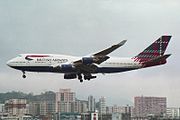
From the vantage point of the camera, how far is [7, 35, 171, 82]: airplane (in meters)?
99.4

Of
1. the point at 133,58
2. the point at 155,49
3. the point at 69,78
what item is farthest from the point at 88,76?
the point at 155,49

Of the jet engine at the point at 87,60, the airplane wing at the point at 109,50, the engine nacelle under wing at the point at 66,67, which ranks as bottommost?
the engine nacelle under wing at the point at 66,67

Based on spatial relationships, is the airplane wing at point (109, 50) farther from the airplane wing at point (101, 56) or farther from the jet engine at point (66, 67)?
the jet engine at point (66, 67)

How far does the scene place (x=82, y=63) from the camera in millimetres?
101062

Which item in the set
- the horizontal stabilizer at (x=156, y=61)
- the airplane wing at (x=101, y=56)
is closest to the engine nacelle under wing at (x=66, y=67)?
the airplane wing at (x=101, y=56)

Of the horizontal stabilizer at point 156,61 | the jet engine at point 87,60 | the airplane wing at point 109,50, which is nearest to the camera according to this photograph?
the airplane wing at point 109,50

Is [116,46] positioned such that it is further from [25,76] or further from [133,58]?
[25,76]

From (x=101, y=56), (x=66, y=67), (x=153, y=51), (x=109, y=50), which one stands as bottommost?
(x=66, y=67)

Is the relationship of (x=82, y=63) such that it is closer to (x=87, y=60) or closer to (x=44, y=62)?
(x=87, y=60)

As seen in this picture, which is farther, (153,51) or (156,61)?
(153,51)

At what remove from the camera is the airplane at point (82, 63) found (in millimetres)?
99375

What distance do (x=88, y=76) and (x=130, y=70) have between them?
10903mm

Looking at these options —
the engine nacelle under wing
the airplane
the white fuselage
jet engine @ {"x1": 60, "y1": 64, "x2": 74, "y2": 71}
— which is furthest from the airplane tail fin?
jet engine @ {"x1": 60, "y1": 64, "x2": 74, "y2": 71}

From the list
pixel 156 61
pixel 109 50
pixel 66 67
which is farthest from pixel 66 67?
pixel 156 61
